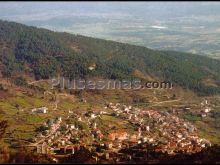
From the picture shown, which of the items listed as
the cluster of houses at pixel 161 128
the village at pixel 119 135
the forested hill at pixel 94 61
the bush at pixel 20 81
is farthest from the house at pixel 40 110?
the forested hill at pixel 94 61

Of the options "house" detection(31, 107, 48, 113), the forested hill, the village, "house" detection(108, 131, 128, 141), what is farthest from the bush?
"house" detection(108, 131, 128, 141)

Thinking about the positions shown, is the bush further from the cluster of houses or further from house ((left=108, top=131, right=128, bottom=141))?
house ((left=108, top=131, right=128, bottom=141))

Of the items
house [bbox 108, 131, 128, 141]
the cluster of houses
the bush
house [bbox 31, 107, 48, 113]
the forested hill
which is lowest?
the cluster of houses

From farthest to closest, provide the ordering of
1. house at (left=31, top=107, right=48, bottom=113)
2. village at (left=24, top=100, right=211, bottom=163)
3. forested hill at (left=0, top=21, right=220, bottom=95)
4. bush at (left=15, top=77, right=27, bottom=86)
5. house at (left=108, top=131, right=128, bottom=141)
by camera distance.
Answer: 1. forested hill at (left=0, top=21, right=220, bottom=95)
2. bush at (left=15, top=77, right=27, bottom=86)
3. house at (left=31, top=107, right=48, bottom=113)
4. house at (left=108, top=131, right=128, bottom=141)
5. village at (left=24, top=100, right=211, bottom=163)

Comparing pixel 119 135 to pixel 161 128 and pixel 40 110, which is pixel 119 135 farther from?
pixel 40 110

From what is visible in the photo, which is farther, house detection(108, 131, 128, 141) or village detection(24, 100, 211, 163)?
house detection(108, 131, 128, 141)

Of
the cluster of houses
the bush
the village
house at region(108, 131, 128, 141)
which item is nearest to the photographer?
the village

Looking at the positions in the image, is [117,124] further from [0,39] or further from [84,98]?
[0,39]
